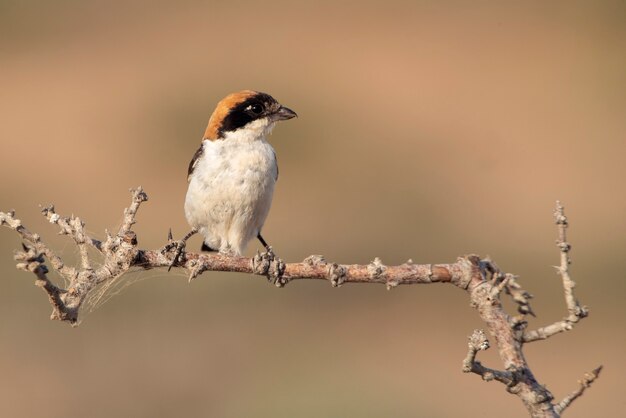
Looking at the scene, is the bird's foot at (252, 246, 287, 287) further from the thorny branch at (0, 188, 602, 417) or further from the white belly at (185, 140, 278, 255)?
the white belly at (185, 140, 278, 255)

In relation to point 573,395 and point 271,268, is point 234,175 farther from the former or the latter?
point 573,395

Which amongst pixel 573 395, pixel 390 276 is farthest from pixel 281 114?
pixel 573 395

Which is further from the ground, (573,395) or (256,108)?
(256,108)

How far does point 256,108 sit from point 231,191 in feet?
1.80

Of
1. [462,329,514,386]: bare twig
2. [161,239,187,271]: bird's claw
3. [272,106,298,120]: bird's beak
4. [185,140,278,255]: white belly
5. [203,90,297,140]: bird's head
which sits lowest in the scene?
[462,329,514,386]: bare twig

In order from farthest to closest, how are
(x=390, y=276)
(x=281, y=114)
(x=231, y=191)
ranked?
(x=281, y=114), (x=231, y=191), (x=390, y=276)

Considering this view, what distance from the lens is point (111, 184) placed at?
15.9 meters

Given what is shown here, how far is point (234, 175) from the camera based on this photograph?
16.9ft

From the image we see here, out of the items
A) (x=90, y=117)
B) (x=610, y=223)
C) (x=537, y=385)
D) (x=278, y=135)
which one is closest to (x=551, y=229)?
(x=610, y=223)

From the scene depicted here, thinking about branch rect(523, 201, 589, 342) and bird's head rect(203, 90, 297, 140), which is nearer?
branch rect(523, 201, 589, 342)

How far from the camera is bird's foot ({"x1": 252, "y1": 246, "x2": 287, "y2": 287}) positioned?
11.2 ft

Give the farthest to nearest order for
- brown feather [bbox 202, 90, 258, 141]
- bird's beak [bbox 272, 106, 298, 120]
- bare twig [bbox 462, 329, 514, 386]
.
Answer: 1. bird's beak [bbox 272, 106, 298, 120]
2. brown feather [bbox 202, 90, 258, 141]
3. bare twig [bbox 462, 329, 514, 386]

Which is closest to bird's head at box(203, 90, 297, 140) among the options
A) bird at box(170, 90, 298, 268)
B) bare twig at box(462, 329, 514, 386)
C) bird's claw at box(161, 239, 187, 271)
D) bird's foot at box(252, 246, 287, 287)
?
bird at box(170, 90, 298, 268)

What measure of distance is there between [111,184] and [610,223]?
7.00m
